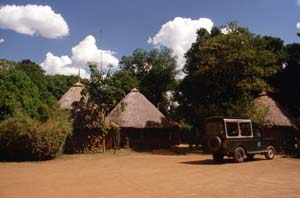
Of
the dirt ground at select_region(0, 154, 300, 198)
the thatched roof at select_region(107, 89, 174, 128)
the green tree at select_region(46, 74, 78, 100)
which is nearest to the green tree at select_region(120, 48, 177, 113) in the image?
the green tree at select_region(46, 74, 78, 100)

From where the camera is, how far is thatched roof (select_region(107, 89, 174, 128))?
100ft

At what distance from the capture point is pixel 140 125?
100 feet

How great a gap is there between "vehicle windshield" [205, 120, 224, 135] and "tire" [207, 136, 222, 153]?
0.39 m

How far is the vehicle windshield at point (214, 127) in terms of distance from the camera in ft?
62.1

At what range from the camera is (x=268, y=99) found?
1256 inches

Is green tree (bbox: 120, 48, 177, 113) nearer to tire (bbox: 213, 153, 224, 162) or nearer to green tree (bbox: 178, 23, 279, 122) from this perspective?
green tree (bbox: 178, 23, 279, 122)

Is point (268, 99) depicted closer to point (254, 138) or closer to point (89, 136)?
point (254, 138)

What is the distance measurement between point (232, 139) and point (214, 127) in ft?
4.11

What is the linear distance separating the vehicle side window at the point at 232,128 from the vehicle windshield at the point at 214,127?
1.30 ft

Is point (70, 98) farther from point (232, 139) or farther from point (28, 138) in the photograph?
point (232, 139)

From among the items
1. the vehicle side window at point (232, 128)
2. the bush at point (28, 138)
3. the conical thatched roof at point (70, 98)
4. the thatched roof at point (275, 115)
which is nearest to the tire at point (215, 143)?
the vehicle side window at point (232, 128)

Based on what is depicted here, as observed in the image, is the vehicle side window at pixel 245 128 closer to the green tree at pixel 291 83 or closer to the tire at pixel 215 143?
the tire at pixel 215 143

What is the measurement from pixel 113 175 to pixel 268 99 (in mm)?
21770

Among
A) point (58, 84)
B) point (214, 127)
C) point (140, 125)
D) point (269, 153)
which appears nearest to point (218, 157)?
point (214, 127)
